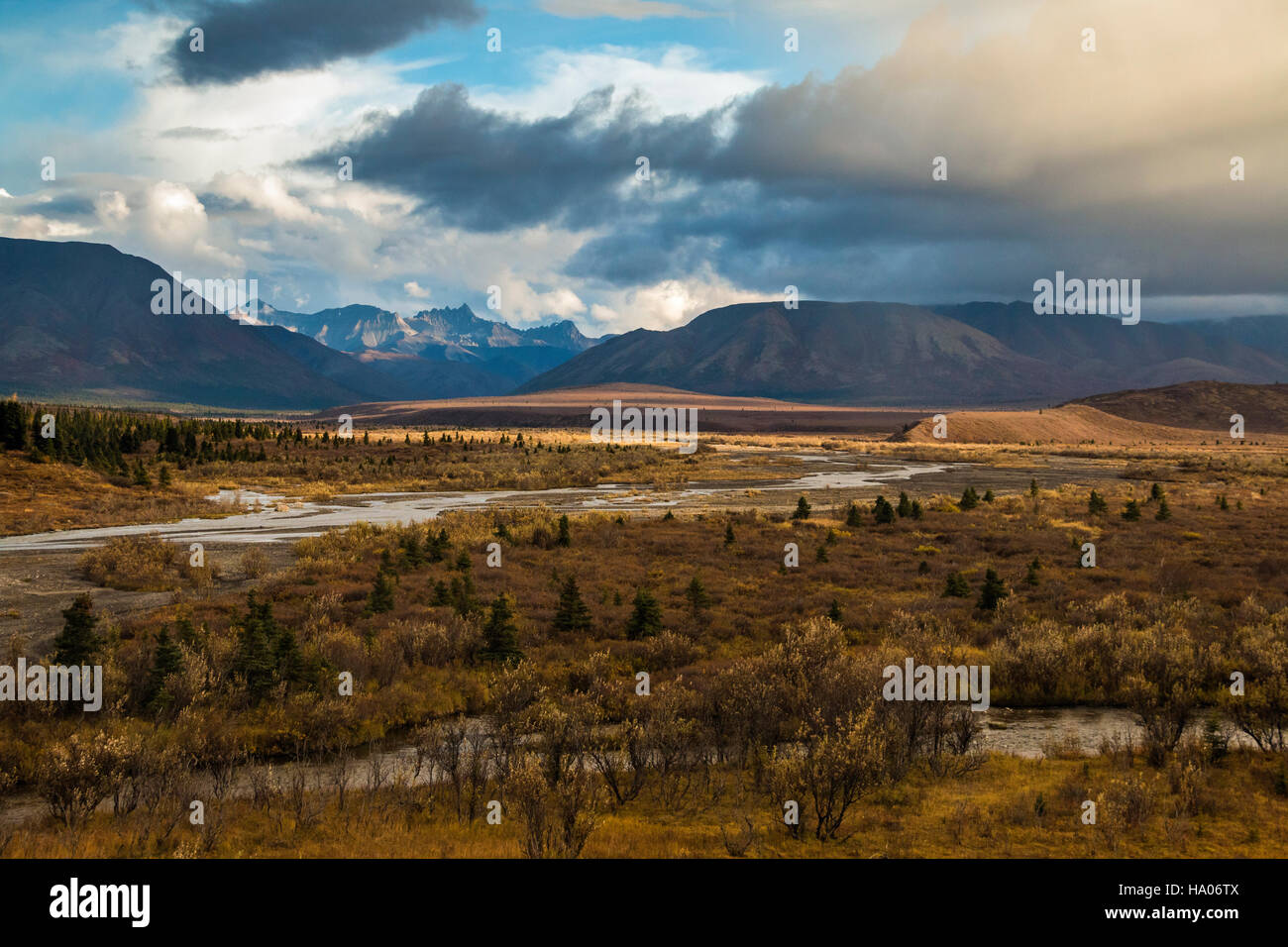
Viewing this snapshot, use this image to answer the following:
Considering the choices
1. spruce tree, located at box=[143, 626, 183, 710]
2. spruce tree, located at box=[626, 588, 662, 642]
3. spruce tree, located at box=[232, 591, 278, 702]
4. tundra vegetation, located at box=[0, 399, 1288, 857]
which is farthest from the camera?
spruce tree, located at box=[626, 588, 662, 642]

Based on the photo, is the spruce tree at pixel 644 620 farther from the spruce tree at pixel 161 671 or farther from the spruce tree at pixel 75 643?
the spruce tree at pixel 75 643

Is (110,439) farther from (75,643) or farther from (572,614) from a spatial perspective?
(572,614)

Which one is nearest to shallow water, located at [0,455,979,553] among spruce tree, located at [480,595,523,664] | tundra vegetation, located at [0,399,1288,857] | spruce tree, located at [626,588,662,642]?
tundra vegetation, located at [0,399,1288,857]

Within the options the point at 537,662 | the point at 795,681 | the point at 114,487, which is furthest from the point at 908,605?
the point at 114,487

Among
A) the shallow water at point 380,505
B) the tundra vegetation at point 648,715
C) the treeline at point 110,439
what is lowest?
the tundra vegetation at point 648,715

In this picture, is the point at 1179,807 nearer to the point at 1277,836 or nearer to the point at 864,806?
the point at 1277,836

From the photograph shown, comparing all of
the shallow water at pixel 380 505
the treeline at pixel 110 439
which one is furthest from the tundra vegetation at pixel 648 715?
the treeline at pixel 110 439

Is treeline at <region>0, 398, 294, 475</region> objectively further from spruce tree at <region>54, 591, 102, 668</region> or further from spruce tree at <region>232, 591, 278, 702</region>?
spruce tree at <region>232, 591, 278, 702</region>

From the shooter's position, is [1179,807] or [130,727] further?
[130,727]

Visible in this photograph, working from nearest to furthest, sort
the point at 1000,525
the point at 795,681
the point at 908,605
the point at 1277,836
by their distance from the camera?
1. the point at 1277,836
2. the point at 795,681
3. the point at 908,605
4. the point at 1000,525
